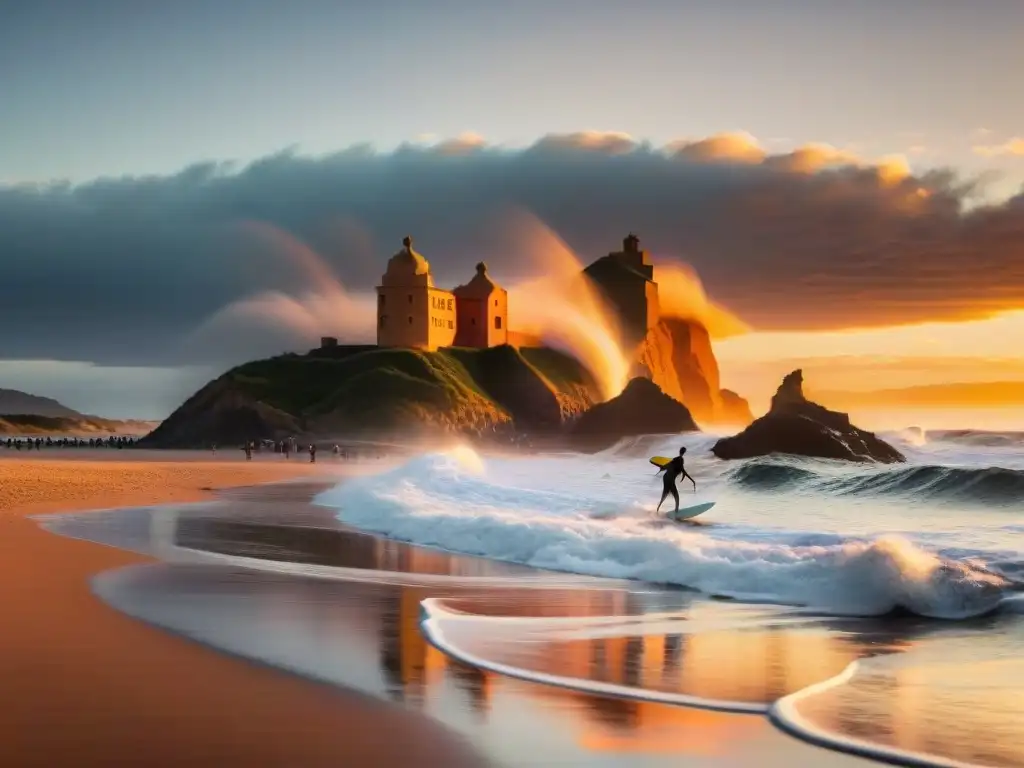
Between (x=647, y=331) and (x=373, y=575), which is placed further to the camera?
(x=647, y=331)

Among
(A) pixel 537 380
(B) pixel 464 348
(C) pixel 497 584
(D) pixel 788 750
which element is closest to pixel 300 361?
(B) pixel 464 348

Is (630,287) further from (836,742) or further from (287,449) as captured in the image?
(836,742)

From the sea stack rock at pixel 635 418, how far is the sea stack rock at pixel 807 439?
53.4 m

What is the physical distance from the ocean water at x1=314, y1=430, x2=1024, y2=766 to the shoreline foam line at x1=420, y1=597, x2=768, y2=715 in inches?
0.9

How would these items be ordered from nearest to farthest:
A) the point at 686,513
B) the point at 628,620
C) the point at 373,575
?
1. the point at 628,620
2. the point at 373,575
3. the point at 686,513

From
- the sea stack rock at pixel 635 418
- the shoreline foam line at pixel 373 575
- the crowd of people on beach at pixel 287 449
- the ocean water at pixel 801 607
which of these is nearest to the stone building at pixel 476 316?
the sea stack rock at pixel 635 418

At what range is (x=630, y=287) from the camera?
566ft

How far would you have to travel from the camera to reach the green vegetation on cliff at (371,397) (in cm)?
11856

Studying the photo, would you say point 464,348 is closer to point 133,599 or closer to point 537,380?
point 537,380

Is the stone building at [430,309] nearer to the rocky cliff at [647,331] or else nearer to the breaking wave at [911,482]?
the rocky cliff at [647,331]

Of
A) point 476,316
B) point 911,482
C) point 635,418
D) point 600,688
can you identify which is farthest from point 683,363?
point 600,688

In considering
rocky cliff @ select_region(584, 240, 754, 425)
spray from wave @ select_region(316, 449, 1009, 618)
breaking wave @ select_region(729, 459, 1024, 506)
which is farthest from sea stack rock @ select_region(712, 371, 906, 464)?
rocky cliff @ select_region(584, 240, 754, 425)

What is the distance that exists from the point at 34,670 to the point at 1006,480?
27376 millimetres

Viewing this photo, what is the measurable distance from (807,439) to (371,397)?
246ft
